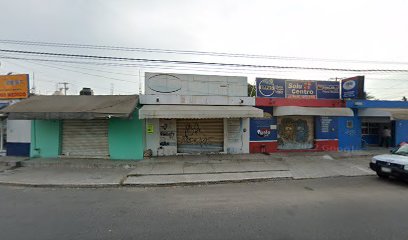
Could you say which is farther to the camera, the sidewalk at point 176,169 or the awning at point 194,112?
the awning at point 194,112

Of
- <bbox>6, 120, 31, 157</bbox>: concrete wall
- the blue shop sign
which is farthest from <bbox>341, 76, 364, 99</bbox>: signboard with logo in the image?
<bbox>6, 120, 31, 157</bbox>: concrete wall

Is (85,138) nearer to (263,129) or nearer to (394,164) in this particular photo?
(263,129)

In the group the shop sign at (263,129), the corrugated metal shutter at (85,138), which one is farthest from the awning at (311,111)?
the corrugated metal shutter at (85,138)

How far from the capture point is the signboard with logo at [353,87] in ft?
46.1

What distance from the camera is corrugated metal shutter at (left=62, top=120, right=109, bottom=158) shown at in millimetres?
12289

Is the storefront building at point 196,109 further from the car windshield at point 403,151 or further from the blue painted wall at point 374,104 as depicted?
the blue painted wall at point 374,104

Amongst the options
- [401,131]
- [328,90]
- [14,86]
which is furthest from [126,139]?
[401,131]

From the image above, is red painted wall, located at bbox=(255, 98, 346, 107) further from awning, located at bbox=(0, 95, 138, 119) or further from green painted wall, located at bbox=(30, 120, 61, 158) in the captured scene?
green painted wall, located at bbox=(30, 120, 61, 158)

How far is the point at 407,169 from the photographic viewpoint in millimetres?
7754

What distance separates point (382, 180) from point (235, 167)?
5619 mm

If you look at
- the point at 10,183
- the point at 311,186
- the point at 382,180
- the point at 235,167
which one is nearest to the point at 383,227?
the point at 311,186

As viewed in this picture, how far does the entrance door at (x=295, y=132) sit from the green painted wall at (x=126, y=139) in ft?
28.0

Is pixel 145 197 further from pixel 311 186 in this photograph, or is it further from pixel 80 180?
pixel 311 186

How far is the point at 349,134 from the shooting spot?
593 inches
